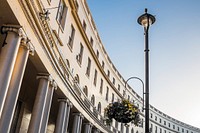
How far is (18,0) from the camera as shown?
29.5 feet

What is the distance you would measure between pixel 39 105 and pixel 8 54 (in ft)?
14.6

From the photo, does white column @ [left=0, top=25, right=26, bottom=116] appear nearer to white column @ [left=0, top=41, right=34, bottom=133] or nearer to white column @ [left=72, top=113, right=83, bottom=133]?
white column @ [left=0, top=41, right=34, bottom=133]

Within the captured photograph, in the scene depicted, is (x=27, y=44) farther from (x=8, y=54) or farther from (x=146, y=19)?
(x=146, y=19)

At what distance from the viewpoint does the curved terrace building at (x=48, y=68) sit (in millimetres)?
9023

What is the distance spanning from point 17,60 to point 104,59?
2620 centimetres

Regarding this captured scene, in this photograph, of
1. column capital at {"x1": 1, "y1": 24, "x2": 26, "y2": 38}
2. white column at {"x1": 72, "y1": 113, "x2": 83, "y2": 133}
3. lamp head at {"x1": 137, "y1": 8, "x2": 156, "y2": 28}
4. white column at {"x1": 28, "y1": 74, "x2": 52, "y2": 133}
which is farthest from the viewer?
white column at {"x1": 72, "y1": 113, "x2": 83, "y2": 133}

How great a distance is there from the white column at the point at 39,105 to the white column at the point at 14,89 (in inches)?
109

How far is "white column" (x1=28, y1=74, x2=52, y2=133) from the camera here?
39.5 feet

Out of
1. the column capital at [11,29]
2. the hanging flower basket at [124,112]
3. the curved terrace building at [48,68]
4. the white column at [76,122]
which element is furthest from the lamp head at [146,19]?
the white column at [76,122]

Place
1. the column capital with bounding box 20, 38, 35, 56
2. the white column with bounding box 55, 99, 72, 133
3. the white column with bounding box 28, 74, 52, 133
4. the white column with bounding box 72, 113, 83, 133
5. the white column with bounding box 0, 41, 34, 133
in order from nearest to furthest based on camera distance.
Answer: the white column with bounding box 0, 41, 34, 133 < the column capital with bounding box 20, 38, 35, 56 < the white column with bounding box 28, 74, 52, 133 < the white column with bounding box 55, 99, 72, 133 < the white column with bounding box 72, 113, 83, 133

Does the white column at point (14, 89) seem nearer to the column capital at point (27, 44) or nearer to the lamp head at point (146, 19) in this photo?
the column capital at point (27, 44)

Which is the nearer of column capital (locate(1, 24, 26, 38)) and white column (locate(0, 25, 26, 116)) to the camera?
white column (locate(0, 25, 26, 116))

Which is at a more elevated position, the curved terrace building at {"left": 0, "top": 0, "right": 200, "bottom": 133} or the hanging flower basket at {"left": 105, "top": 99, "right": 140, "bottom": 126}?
the curved terrace building at {"left": 0, "top": 0, "right": 200, "bottom": 133}

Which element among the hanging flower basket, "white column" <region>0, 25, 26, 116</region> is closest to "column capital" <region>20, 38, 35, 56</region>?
"white column" <region>0, 25, 26, 116</region>
